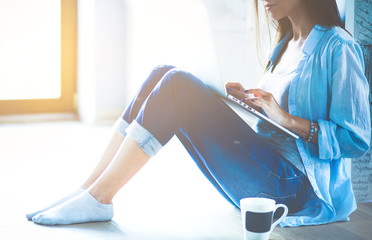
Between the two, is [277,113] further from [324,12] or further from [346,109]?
[324,12]

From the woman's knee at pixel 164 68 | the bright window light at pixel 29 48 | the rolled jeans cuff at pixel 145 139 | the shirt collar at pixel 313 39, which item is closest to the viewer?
the rolled jeans cuff at pixel 145 139

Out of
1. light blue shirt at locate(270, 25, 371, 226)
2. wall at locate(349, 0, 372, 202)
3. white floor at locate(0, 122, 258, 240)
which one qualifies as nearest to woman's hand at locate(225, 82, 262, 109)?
light blue shirt at locate(270, 25, 371, 226)

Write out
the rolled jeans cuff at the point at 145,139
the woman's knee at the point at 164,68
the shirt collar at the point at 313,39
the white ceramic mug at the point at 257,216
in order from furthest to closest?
1. the woman's knee at the point at 164,68
2. the shirt collar at the point at 313,39
3. the rolled jeans cuff at the point at 145,139
4. the white ceramic mug at the point at 257,216

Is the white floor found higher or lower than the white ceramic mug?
lower

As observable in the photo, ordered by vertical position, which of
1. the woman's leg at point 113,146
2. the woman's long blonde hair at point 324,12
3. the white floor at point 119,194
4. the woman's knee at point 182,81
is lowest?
the white floor at point 119,194

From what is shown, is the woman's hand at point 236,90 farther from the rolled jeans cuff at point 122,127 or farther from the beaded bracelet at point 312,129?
the rolled jeans cuff at point 122,127

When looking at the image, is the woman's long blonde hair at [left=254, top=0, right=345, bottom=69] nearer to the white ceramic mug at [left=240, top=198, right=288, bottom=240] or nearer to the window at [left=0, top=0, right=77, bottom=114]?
the white ceramic mug at [left=240, top=198, right=288, bottom=240]

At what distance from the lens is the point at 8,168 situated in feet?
7.16

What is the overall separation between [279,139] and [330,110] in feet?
0.51

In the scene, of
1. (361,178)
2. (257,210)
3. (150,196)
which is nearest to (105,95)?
(150,196)

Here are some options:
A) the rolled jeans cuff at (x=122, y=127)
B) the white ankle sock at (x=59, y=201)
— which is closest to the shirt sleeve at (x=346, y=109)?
the rolled jeans cuff at (x=122, y=127)

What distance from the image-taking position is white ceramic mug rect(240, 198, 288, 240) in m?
1.15

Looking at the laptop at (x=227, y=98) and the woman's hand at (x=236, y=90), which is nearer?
the laptop at (x=227, y=98)

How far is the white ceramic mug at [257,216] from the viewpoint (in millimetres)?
1154
